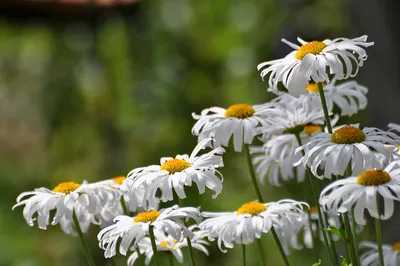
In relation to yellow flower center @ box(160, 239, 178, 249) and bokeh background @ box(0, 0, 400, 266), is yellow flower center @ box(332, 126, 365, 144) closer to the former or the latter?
yellow flower center @ box(160, 239, 178, 249)

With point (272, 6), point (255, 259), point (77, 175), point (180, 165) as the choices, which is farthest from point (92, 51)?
point (180, 165)

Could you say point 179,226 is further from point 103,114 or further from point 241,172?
point 103,114

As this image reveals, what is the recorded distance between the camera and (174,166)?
73 centimetres

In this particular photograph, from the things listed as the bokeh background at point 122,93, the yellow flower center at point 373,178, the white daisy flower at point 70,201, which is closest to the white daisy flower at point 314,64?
the yellow flower center at point 373,178

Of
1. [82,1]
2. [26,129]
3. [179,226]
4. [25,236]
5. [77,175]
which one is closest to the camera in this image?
[179,226]

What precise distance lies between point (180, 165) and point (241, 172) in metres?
2.71

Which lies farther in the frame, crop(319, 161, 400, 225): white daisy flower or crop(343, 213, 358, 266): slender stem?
crop(343, 213, 358, 266): slender stem

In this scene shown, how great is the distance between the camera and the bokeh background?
3289 millimetres

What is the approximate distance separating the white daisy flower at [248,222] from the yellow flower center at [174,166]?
5cm

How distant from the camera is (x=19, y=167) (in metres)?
3.76

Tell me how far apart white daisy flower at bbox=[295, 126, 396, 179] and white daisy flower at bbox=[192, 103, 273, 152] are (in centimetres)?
9

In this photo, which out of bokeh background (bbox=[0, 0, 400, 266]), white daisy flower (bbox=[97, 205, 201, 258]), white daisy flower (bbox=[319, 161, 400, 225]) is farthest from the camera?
bokeh background (bbox=[0, 0, 400, 266])

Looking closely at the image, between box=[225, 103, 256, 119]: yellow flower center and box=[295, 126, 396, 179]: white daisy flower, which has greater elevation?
box=[225, 103, 256, 119]: yellow flower center

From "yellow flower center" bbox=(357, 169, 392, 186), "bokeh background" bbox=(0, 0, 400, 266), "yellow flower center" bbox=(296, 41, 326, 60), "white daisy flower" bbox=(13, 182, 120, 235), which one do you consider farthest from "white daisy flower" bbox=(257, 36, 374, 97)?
"bokeh background" bbox=(0, 0, 400, 266)
